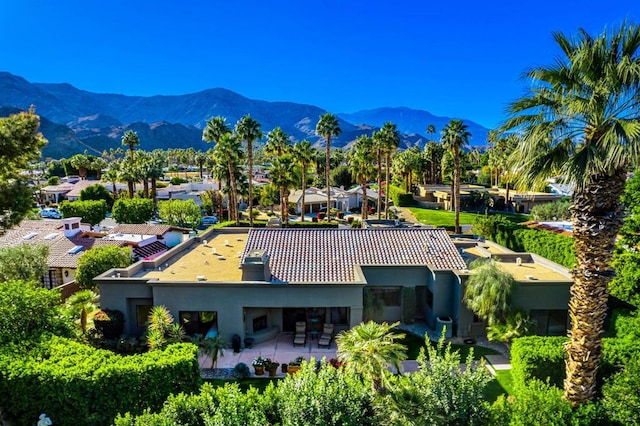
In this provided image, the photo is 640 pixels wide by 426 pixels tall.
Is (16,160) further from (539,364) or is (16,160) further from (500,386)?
(539,364)

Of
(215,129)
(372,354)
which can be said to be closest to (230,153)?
(215,129)

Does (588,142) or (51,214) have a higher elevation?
(588,142)

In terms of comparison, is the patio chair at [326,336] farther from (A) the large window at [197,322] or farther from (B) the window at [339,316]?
(A) the large window at [197,322]

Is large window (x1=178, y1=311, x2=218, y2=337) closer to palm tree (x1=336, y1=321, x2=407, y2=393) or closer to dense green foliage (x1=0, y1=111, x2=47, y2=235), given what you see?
dense green foliage (x1=0, y1=111, x2=47, y2=235)

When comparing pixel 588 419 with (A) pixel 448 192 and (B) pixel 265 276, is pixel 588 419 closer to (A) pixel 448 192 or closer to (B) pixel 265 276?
(B) pixel 265 276

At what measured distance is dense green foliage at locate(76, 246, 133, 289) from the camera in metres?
28.0

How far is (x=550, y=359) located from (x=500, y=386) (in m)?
2.71

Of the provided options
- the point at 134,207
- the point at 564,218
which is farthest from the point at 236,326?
the point at 564,218

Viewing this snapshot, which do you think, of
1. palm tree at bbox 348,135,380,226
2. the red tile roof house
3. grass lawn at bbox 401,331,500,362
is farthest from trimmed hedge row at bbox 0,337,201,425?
palm tree at bbox 348,135,380,226

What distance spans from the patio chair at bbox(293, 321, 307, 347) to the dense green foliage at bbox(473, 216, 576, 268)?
19.0 m

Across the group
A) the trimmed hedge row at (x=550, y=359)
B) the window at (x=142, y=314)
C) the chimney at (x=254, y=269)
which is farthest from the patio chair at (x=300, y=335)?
the trimmed hedge row at (x=550, y=359)

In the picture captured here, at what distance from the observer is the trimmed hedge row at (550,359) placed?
14.8 meters

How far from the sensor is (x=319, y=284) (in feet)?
67.8

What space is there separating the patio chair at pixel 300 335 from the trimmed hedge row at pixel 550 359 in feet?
32.3
